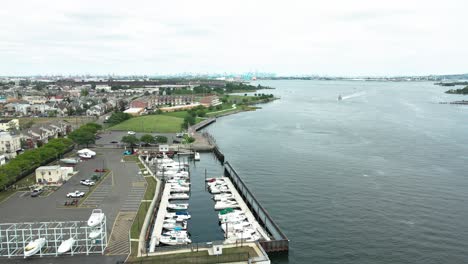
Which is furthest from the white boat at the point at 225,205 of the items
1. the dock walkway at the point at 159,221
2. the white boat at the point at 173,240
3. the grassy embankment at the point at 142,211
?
the white boat at the point at 173,240

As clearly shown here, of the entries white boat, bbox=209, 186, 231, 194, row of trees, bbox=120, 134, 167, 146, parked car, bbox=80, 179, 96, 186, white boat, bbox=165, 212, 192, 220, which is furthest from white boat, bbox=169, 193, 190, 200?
row of trees, bbox=120, 134, 167, 146

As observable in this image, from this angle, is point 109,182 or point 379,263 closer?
point 379,263

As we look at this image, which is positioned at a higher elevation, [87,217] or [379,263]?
[87,217]

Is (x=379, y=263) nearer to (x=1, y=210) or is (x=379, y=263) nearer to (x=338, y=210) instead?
(x=338, y=210)

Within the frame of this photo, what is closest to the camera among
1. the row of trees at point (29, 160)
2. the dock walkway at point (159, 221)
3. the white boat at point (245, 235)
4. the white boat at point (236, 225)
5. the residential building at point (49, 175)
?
the dock walkway at point (159, 221)

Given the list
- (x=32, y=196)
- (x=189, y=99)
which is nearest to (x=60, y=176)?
(x=32, y=196)

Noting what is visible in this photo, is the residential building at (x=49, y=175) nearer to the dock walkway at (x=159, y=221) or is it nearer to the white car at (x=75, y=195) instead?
the white car at (x=75, y=195)
